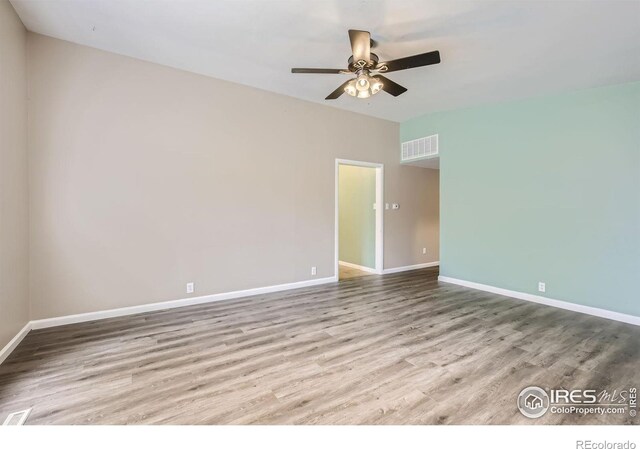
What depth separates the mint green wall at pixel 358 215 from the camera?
6164 mm

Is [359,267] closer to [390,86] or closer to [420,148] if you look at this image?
[420,148]

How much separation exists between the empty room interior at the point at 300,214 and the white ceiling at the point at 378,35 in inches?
1.1

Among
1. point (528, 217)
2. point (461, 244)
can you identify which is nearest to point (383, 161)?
point (461, 244)

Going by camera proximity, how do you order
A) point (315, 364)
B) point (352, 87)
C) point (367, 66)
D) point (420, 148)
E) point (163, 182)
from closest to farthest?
point (315, 364)
point (367, 66)
point (352, 87)
point (163, 182)
point (420, 148)

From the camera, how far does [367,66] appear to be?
278 cm

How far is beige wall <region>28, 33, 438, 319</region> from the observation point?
3.13 meters

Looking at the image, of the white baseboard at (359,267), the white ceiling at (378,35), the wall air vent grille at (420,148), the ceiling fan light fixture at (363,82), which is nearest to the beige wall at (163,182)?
the white ceiling at (378,35)

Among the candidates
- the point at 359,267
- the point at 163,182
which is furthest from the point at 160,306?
the point at 359,267

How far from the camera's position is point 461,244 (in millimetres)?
5145

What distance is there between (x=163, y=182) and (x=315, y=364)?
2.91m

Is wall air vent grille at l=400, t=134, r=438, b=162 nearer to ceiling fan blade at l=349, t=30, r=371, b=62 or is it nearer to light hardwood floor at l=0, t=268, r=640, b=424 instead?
light hardwood floor at l=0, t=268, r=640, b=424
